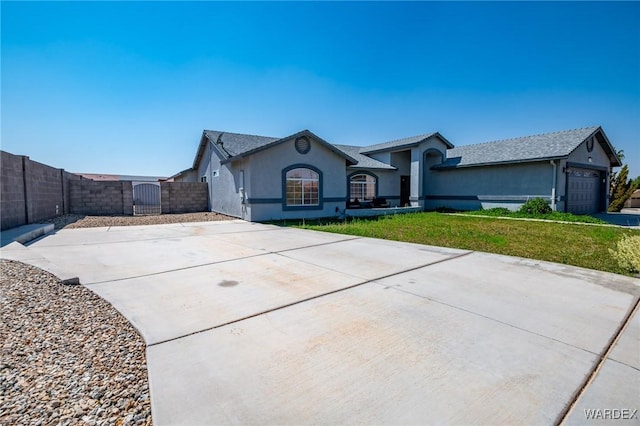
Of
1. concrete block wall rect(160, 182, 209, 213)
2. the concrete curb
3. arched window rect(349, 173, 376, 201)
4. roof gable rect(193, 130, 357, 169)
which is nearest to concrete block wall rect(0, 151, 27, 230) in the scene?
the concrete curb

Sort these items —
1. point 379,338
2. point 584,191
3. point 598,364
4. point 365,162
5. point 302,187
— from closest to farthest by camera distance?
point 598,364, point 379,338, point 302,187, point 584,191, point 365,162

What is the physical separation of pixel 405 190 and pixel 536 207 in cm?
943

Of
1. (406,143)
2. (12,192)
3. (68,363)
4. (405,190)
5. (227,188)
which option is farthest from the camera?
(405,190)

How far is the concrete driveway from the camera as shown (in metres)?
2.37

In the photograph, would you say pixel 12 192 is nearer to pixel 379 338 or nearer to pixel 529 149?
pixel 379 338

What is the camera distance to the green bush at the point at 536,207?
55.8 ft

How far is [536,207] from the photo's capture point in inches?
677

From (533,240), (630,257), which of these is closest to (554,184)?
(533,240)

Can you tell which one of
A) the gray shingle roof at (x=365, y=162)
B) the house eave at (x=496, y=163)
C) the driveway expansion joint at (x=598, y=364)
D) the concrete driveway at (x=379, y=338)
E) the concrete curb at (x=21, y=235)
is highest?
the gray shingle roof at (x=365, y=162)

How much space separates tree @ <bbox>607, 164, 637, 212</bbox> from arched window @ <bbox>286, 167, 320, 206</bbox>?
22.0 meters

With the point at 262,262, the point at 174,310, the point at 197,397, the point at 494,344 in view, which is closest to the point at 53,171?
the point at 262,262

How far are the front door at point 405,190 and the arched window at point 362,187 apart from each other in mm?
2956

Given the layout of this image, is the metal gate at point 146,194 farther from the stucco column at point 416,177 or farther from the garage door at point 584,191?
the garage door at point 584,191

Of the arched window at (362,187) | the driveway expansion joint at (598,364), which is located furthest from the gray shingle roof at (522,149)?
the driveway expansion joint at (598,364)
